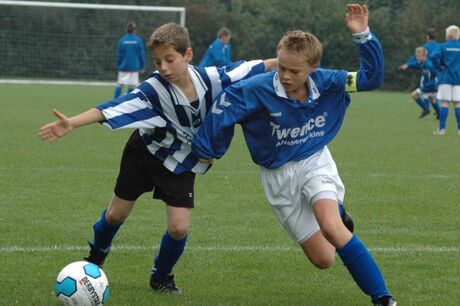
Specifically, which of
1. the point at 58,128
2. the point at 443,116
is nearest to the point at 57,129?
the point at 58,128

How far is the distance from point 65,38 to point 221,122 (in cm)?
2653

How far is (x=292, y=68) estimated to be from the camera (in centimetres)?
503

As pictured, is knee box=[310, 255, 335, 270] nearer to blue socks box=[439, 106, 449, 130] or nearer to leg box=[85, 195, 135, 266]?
leg box=[85, 195, 135, 266]

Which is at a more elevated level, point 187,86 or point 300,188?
point 187,86

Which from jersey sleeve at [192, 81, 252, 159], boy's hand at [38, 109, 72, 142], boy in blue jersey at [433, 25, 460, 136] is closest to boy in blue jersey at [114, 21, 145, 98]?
boy in blue jersey at [433, 25, 460, 136]

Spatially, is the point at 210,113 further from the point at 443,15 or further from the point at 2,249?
the point at 443,15

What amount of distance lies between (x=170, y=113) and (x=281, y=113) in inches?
27.4

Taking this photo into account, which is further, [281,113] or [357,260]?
[281,113]

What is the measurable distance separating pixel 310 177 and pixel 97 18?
1075 inches

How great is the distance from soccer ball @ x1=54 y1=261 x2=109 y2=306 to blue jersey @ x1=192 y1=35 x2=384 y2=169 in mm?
853

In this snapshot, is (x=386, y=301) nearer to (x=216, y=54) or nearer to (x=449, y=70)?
(x=449, y=70)

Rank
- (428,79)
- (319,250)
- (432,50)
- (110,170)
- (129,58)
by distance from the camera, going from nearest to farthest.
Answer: (319,250), (110,170), (432,50), (428,79), (129,58)

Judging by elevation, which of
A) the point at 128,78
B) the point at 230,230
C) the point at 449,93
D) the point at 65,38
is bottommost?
the point at 65,38

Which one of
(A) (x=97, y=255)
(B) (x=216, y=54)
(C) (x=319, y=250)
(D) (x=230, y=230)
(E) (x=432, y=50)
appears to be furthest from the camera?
(B) (x=216, y=54)
